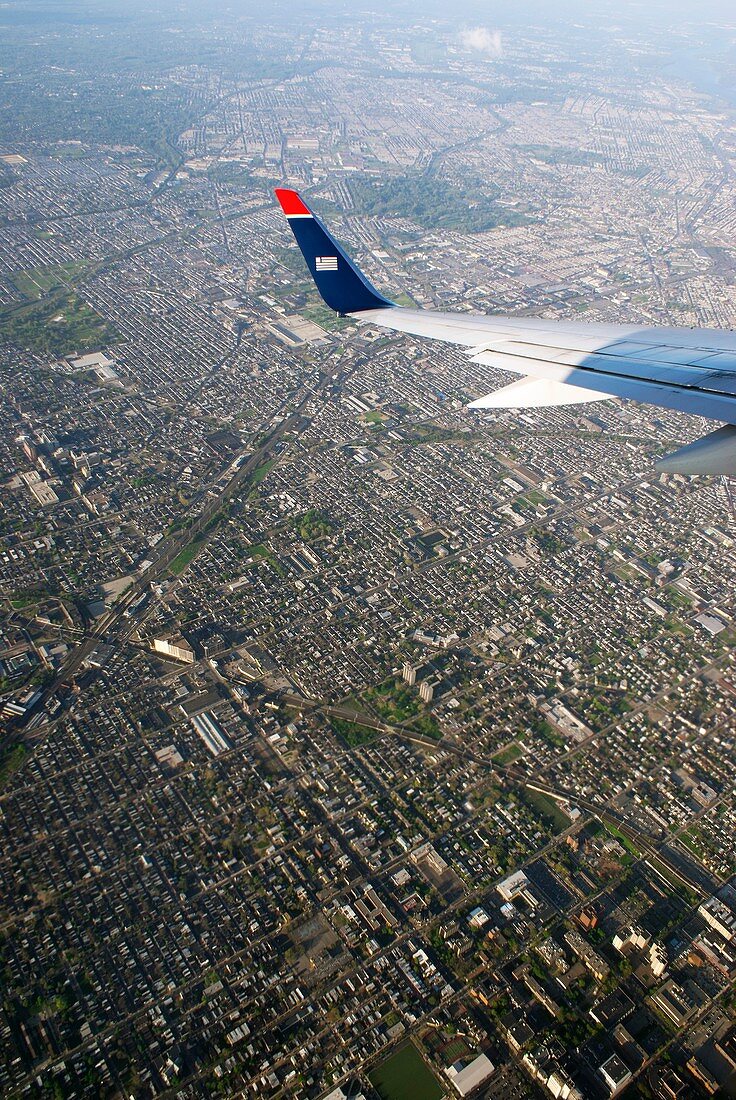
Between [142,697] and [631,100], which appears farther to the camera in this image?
[631,100]

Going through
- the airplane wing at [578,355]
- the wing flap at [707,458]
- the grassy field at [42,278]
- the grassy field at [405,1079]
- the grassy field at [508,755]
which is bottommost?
the grassy field at [405,1079]

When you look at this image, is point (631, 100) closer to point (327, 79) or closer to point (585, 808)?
point (327, 79)

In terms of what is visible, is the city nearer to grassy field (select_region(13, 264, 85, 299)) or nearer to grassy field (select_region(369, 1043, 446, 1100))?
grassy field (select_region(369, 1043, 446, 1100))

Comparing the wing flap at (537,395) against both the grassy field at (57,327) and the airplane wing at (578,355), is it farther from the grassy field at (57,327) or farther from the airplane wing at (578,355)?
the grassy field at (57,327)

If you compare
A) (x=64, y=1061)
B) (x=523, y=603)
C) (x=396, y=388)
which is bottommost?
(x=64, y=1061)

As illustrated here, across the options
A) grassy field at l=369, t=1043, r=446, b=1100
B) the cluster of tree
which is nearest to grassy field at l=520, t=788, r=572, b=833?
grassy field at l=369, t=1043, r=446, b=1100

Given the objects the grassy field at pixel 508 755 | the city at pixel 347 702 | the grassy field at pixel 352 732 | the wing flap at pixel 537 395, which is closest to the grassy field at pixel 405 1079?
the city at pixel 347 702

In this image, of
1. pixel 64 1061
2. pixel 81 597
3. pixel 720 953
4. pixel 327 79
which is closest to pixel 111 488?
pixel 81 597
